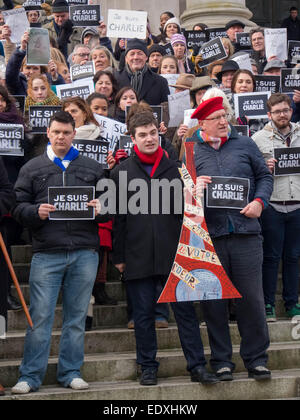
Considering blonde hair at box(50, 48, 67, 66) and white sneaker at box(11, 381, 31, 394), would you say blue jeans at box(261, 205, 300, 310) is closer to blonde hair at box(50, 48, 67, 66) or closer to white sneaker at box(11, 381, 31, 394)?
white sneaker at box(11, 381, 31, 394)

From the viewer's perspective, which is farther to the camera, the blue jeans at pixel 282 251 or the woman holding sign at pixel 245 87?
the woman holding sign at pixel 245 87

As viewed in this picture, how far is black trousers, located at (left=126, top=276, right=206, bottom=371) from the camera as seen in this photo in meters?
7.02

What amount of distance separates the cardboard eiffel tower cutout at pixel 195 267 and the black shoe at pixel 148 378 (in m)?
0.58

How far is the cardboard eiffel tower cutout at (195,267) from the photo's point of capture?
698 centimetres

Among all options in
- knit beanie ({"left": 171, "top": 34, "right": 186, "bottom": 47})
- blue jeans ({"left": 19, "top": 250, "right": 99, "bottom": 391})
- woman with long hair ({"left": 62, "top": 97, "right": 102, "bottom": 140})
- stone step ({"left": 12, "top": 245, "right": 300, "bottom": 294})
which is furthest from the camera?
knit beanie ({"left": 171, "top": 34, "right": 186, "bottom": 47})

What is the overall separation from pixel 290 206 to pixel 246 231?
152cm

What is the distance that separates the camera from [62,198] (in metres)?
6.95

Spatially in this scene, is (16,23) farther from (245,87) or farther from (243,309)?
(243,309)

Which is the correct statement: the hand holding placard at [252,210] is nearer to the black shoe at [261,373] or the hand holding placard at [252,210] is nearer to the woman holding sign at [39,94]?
the black shoe at [261,373]

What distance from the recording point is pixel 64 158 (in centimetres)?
717

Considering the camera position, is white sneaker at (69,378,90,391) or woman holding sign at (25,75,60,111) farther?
woman holding sign at (25,75,60,111)

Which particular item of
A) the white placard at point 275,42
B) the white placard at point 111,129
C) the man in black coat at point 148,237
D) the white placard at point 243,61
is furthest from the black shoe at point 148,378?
the white placard at point 275,42

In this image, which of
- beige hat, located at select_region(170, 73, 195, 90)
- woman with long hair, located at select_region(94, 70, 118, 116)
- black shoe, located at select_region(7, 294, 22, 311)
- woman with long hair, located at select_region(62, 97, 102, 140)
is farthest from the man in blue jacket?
beige hat, located at select_region(170, 73, 195, 90)

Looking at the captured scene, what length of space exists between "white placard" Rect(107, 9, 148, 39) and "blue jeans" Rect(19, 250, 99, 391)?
5.46 m
